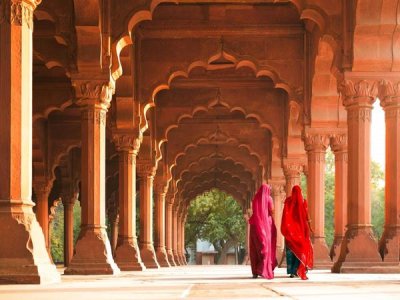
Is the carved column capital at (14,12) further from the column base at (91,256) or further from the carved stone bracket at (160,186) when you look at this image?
the carved stone bracket at (160,186)

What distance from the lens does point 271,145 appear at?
30938 mm

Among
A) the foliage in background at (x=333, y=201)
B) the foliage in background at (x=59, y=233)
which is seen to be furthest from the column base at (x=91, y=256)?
the foliage in background at (x=59, y=233)

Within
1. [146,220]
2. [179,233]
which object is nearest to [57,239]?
[179,233]

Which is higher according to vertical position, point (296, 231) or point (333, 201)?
point (296, 231)

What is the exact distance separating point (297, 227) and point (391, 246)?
8.79 feet

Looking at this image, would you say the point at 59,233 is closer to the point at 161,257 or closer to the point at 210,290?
the point at 161,257

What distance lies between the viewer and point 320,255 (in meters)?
20.8

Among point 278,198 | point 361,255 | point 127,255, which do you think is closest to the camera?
point 361,255

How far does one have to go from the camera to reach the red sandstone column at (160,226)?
31234 millimetres

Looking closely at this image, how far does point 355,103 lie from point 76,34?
5147 mm

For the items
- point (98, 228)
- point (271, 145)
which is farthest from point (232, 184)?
point (98, 228)

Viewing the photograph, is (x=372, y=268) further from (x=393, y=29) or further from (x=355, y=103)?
(x=393, y=29)

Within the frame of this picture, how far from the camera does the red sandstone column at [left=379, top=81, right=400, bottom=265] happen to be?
1512 cm

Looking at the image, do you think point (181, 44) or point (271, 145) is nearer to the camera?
point (181, 44)
